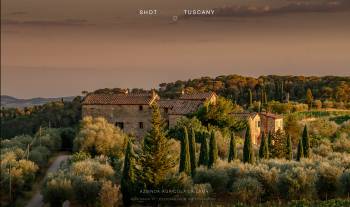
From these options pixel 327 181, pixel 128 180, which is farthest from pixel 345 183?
pixel 128 180

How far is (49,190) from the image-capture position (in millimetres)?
27750

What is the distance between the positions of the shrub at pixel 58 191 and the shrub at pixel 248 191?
26.2 ft

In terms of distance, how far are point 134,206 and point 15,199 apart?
8.91 metres

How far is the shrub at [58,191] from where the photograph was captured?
27.4 meters

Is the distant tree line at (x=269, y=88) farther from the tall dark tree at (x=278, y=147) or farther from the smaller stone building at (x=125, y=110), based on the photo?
the tall dark tree at (x=278, y=147)

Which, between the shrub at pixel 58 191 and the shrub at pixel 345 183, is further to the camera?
the shrub at pixel 58 191

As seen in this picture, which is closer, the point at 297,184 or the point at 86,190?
the point at 297,184

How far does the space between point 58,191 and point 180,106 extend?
16.6 m

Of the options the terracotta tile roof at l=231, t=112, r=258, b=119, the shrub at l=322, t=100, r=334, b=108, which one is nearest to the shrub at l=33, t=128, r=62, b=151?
the terracotta tile roof at l=231, t=112, r=258, b=119

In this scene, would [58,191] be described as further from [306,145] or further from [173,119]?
[173,119]

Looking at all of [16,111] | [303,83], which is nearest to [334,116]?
[303,83]

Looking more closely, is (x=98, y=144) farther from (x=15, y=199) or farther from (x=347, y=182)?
(x=347, y=182)

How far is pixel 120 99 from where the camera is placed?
4253 cm

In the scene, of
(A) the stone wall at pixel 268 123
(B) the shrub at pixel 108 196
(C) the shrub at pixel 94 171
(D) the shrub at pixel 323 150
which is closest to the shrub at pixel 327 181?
(B) the shrub at pixel 108 196
